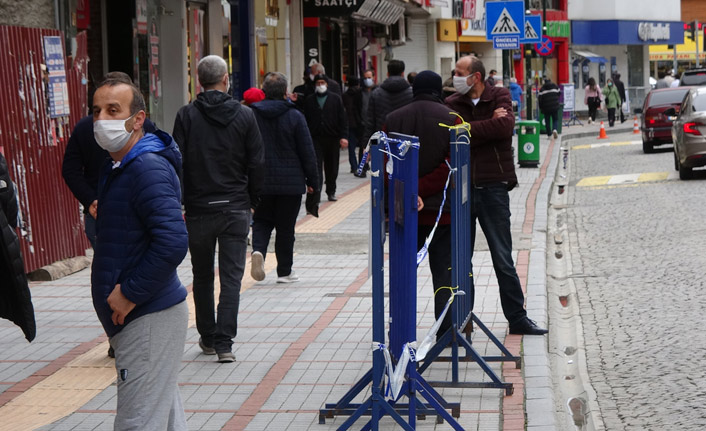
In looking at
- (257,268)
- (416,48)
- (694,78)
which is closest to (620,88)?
(416,48)

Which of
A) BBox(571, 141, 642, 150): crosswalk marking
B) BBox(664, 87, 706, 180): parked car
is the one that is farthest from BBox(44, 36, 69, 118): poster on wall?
BBox(571, 141, 642, 150): crosswalk marking

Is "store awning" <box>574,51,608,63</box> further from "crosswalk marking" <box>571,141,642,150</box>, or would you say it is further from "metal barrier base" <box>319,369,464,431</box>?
"metal barrier base" <box>319,369,464,431</box>

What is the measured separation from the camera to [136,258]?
4840 mm

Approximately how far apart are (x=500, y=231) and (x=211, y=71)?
2.19 metres

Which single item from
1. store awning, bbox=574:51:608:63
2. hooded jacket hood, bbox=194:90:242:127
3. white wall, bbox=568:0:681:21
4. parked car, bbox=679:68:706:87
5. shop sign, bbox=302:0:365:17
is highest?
white wall, bbox=568:0:681:21

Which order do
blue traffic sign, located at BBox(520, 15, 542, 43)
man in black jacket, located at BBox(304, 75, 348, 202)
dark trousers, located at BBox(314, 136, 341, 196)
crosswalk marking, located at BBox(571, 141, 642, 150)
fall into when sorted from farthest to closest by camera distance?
1. crosswalk marking, located at BBox(571, 141, 642, 150)
2. blue traffic sign, located at BBox(520, 15, 542, 43)
3. dark trousers, located at BBox(314, 136, 341, 196)
4. man in black jacket, located at BBox(304, 75, 348, 202)

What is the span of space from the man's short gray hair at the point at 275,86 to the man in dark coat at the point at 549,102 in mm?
26932

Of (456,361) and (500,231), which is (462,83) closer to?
(500,231)

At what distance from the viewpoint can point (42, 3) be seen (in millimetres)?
12344

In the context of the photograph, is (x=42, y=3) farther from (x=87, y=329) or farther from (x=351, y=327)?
(x=351, y=327)

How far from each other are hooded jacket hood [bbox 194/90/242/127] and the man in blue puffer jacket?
9.72 ft

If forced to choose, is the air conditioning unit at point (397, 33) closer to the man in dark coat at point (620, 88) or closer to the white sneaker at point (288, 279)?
the man in dark coat at point (620, 88)

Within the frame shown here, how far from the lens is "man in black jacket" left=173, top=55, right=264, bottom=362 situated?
7.91 m

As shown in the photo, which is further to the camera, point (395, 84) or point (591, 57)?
point (591, 57)
